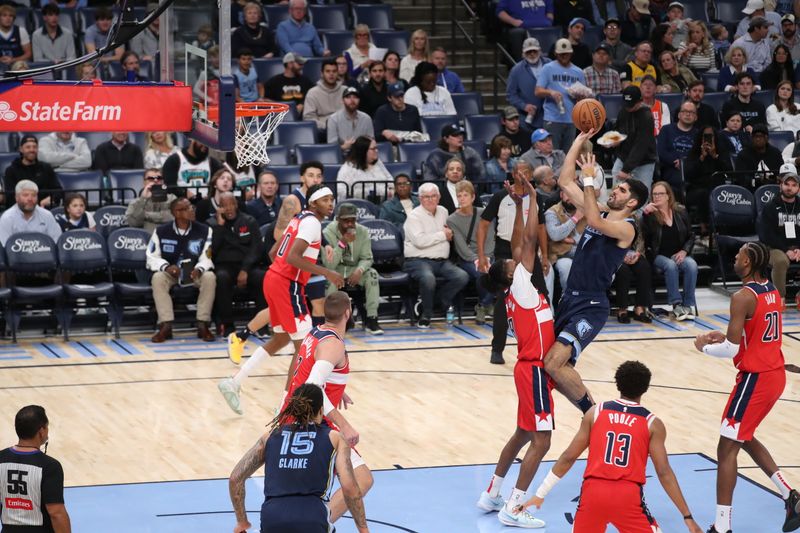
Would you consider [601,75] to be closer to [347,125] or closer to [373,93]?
[373,93]

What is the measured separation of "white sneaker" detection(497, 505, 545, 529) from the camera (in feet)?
27.2

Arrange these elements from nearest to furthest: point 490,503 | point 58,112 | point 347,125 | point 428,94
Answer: point 58,112, point 490,503, point 347,125, point 428,94

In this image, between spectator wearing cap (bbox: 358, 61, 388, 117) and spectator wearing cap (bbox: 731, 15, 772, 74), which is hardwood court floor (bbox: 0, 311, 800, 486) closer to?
spectator wearing cap (bbox: 358, 61, 388, 117)

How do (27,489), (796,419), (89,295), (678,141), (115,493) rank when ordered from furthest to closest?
(678,141)
(89,295)
(796,419)
(115,493)
(27,489)

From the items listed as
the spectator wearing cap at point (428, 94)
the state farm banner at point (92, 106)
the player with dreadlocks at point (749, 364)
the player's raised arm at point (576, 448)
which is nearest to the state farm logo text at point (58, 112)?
the state farm banner at point (92, 106)

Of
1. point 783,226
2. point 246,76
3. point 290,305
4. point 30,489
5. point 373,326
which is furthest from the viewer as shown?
point 246,76

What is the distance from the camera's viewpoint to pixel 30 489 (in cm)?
616

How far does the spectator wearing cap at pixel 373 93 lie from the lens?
53.3 feet

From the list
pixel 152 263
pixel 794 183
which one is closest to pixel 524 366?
pixel 152 263

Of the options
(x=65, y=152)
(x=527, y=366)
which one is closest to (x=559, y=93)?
(x=65, y=152)

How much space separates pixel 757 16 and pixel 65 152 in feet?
33.0

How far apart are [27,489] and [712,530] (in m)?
4.21

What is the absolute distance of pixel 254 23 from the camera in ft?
55.0

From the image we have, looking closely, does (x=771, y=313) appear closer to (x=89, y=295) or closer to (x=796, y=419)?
(x=796, y=419)
